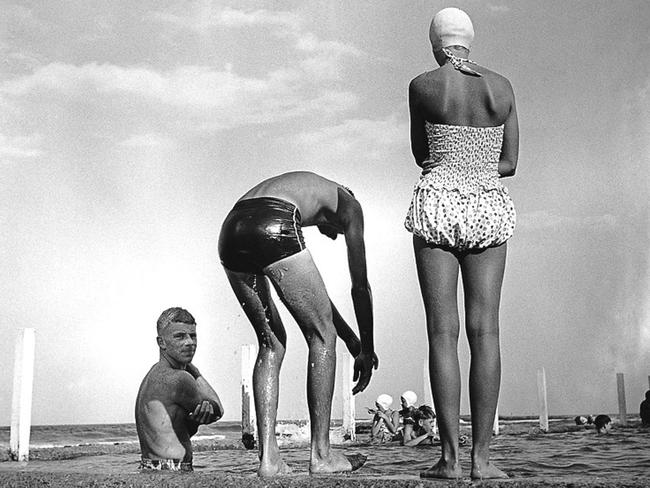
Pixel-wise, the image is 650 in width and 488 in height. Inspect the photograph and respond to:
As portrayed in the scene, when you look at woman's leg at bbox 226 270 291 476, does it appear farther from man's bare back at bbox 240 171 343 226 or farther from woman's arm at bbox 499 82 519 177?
woman's arm at bbox 499 82 519 177

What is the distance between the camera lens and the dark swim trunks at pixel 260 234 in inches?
171

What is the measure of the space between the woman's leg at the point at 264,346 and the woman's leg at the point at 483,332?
115 cm

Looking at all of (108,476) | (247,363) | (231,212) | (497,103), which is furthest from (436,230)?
(247,363)

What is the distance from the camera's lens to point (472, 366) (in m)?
4.08

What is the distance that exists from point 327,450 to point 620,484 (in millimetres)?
1759

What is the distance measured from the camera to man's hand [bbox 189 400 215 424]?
15.7 feet

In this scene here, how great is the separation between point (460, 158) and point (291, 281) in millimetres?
1148

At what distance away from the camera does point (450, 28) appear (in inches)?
175

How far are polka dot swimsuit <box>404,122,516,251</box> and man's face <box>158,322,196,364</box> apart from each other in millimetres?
1838

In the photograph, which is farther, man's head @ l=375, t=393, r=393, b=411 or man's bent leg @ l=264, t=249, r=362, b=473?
man's head @ l=375, t=393, r=393, b=411

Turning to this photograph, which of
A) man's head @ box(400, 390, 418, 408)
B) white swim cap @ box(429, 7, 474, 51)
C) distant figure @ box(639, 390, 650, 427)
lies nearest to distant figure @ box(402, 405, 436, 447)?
man's head @ box(400, 390, 418, 408)

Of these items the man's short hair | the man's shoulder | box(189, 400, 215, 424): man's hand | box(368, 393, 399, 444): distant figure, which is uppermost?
the man's short hair

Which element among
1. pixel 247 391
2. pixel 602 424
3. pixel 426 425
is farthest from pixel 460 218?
pixel 426 425

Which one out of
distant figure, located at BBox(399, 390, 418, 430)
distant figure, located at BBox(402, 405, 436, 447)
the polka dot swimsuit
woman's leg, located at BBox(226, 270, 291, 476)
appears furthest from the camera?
distant figure, located at BBox(399, 390, 418, 430)
